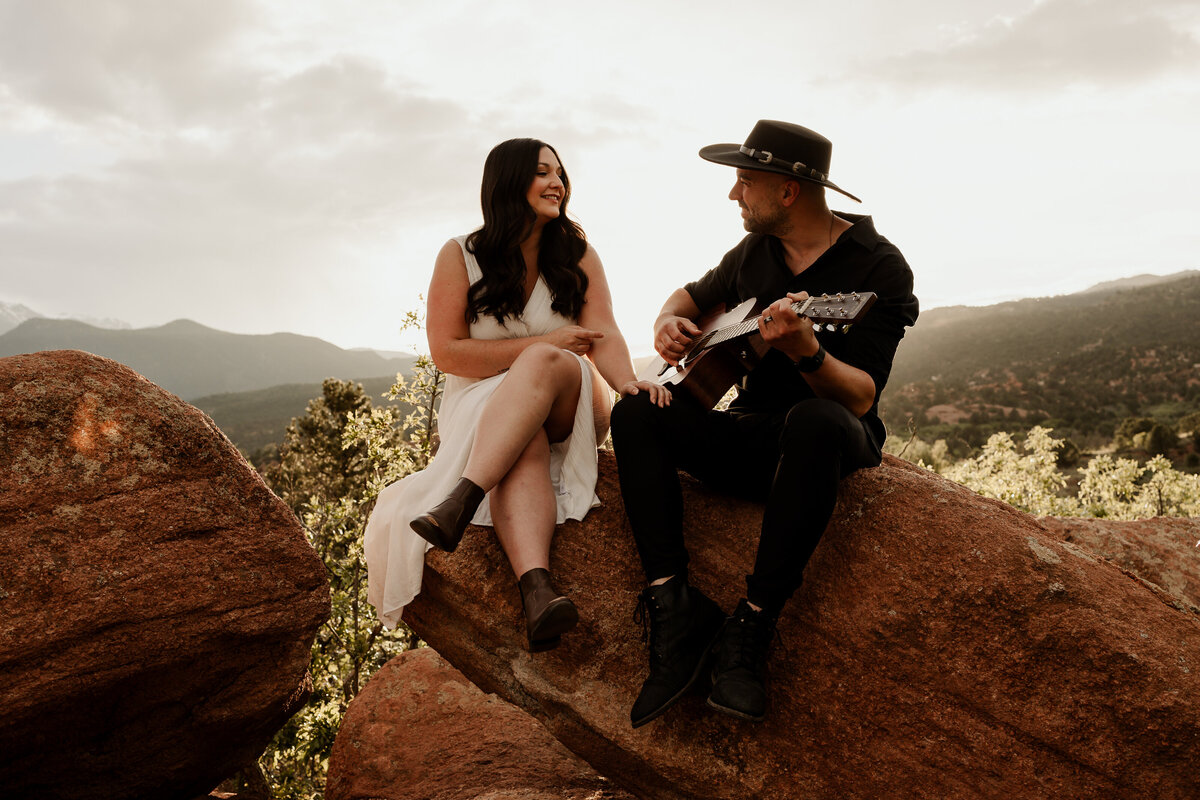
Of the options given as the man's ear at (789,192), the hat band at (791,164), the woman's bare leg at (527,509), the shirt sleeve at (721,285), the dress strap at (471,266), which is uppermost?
the hat band at (791,164)

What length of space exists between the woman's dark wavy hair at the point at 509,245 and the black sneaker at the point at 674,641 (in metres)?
1.85

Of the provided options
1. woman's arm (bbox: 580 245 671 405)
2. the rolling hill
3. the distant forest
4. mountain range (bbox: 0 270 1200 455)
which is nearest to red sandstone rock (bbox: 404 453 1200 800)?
woman's arm (bbox: 580 245 671 405)

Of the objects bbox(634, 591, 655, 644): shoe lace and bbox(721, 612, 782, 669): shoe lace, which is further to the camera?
bbox(634, 591, 655, 644): shoe lace

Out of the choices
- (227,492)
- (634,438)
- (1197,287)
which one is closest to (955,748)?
(634,438)

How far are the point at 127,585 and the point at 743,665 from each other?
2.71m

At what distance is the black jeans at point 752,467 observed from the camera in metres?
2.98

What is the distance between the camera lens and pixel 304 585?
148 inches

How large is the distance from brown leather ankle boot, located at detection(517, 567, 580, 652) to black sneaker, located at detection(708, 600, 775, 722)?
0.61 meters

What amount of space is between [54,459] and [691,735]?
123 inches

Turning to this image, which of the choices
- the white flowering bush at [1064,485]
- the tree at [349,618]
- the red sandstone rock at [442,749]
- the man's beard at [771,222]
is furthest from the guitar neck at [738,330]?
the white flowering bush at [1064,485]

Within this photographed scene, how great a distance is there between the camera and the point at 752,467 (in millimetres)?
3572

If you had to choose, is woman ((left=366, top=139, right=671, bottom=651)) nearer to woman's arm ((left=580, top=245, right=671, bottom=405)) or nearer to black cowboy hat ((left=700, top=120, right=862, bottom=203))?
woman's arm ((left=580, top=245, right=671, bottom=405))

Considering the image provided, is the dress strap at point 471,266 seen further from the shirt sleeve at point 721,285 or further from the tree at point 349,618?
the tree at point 349,618

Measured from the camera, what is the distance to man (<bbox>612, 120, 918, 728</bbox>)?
2984mm
